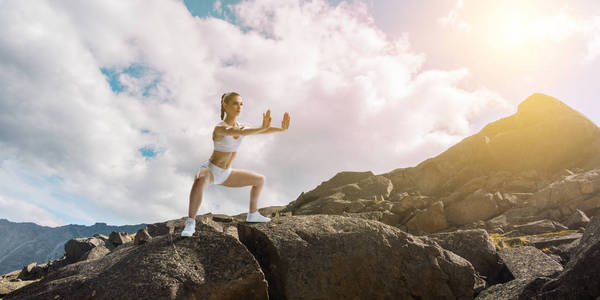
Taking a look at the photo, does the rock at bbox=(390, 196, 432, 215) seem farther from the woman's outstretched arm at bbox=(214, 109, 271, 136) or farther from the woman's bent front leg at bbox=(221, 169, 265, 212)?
the woman's outstretched arm at bbox=(214, 109, 271, 136)

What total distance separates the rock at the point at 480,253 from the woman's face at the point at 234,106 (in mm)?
9679

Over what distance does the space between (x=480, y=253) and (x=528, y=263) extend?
60.7 inches

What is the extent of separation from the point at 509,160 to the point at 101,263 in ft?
185

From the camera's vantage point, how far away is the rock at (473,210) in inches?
1243

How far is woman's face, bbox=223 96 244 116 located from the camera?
6.92 meters

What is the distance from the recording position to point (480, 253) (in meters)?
11.2

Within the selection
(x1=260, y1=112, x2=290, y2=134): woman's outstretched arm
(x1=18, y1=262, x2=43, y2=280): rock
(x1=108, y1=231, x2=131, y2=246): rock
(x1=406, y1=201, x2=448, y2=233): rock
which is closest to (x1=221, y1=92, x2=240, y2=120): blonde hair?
(x1=260, y1=112, x2=290, y2=134): woman's outstretched arm

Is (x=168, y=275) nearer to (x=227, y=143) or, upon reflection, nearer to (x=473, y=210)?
(x=227, y=143)

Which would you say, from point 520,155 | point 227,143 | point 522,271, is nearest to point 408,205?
point 522,271

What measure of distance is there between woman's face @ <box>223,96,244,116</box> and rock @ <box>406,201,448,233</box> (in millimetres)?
26264

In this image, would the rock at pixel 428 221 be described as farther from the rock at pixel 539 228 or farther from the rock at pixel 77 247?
the rock at pixel 77 247

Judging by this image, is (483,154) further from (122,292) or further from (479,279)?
(122,292)

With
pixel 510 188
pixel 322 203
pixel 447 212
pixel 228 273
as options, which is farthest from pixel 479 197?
pixel 228 273

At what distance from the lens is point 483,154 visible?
2002 inches
